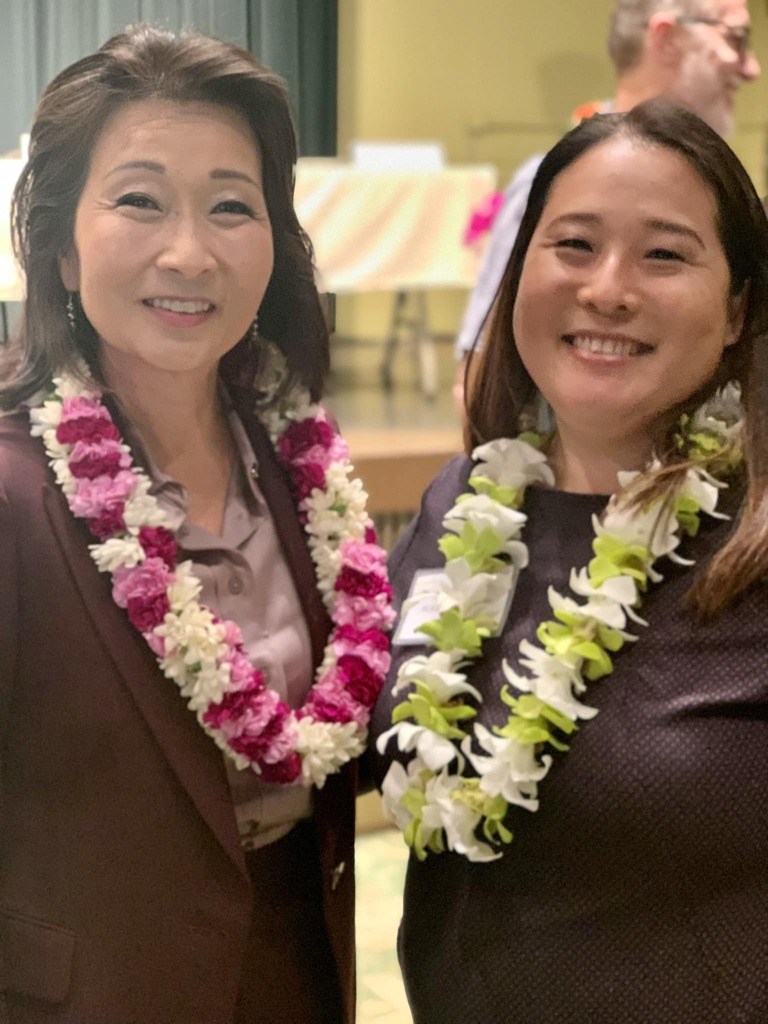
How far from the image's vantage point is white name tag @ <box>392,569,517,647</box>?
1.47m

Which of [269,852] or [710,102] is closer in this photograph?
[269,852]

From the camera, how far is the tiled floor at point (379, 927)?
1856 millimetres

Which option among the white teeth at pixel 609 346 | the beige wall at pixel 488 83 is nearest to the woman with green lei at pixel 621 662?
the white teeth at pixel 609 346

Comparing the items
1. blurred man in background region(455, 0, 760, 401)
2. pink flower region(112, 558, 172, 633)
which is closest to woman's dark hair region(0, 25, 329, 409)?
pink flower region(112, 558, 172, 633)

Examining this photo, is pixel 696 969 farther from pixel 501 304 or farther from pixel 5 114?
pixel 5 114

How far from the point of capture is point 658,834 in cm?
129

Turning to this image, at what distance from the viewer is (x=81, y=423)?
1.30 m

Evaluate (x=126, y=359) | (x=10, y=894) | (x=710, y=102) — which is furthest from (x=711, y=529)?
(x=710, y=102)

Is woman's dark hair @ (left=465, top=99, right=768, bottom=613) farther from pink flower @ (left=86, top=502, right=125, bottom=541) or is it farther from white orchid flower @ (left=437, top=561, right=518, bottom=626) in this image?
pink flower @ (left=86, top=502, right=125, bottom=541)

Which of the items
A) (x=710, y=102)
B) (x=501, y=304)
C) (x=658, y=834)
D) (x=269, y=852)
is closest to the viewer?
(x=658, y=834)

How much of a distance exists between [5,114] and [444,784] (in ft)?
3.02

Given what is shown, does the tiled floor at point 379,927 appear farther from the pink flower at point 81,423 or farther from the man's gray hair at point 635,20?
the man's gray hair at point 635,20

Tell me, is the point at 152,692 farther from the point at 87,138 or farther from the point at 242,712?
the point at 87,138

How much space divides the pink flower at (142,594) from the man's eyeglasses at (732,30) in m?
1.98
